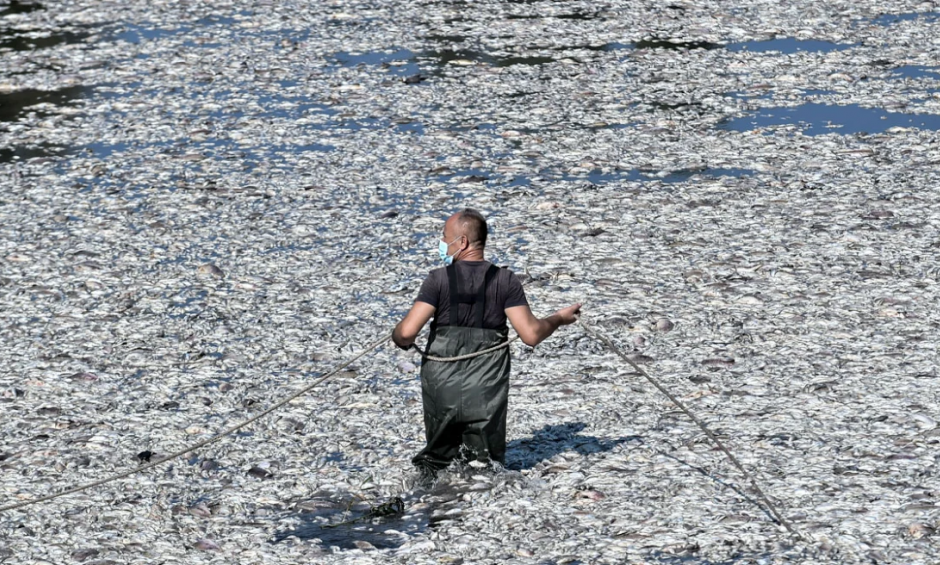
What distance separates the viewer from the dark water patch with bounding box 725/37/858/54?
24109 millimetres

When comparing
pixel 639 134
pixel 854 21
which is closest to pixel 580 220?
pixel 639 134

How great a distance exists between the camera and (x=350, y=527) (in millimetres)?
9945

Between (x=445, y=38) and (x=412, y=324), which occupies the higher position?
(x=412, y=324)

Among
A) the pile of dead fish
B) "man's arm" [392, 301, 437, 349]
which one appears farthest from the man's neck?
the pile of dead fish

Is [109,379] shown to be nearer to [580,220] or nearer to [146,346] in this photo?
[146,346]

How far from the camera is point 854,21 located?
2600 centimetres

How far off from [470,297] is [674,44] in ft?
53.6

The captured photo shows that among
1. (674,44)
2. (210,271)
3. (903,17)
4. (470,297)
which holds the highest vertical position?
(470,297)

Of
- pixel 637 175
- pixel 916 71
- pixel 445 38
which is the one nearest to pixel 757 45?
pixel 916 71

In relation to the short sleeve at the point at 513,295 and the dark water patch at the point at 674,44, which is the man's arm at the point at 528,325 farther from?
the dark water patch at the point at 674,44

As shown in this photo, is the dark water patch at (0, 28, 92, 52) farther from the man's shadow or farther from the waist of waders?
the waist of waders

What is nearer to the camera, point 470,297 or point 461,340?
point 470,297

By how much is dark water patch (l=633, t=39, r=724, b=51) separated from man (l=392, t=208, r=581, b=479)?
15715mm

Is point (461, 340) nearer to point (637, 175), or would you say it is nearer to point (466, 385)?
point (466, 385)
